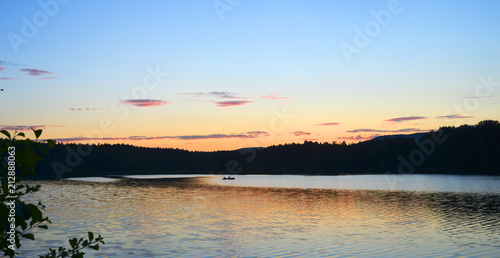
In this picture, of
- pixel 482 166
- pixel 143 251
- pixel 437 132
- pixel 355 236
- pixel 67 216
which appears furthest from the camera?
pixel 437 132

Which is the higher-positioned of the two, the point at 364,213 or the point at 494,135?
the point at 494,135

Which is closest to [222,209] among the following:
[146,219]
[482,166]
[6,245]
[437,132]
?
[146,219]

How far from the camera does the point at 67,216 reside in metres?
45.8

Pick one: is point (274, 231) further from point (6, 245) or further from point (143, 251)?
point (6, 245)

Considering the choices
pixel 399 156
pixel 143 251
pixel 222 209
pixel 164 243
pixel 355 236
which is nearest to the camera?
pixel 143 251

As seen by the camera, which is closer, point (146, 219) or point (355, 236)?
point (355, 236)

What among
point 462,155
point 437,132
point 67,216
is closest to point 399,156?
point 437,132

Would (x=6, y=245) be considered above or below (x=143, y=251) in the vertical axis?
above

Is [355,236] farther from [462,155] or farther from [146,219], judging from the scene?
[462,155]

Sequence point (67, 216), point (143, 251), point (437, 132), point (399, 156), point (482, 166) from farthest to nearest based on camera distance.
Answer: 1. point (399, 156)
2. point (437, 132)
3. point (482, 166)
4. point (67, 216)
5. point (143, 251)

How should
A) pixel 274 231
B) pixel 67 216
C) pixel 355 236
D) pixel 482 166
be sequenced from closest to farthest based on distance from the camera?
pixel 355 236, pixel 274 231, pixel 67 216, pixel 482 166

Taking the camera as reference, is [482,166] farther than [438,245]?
Yes

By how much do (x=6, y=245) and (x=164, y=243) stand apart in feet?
83.9

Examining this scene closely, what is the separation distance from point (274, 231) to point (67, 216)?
2289 centimetres
